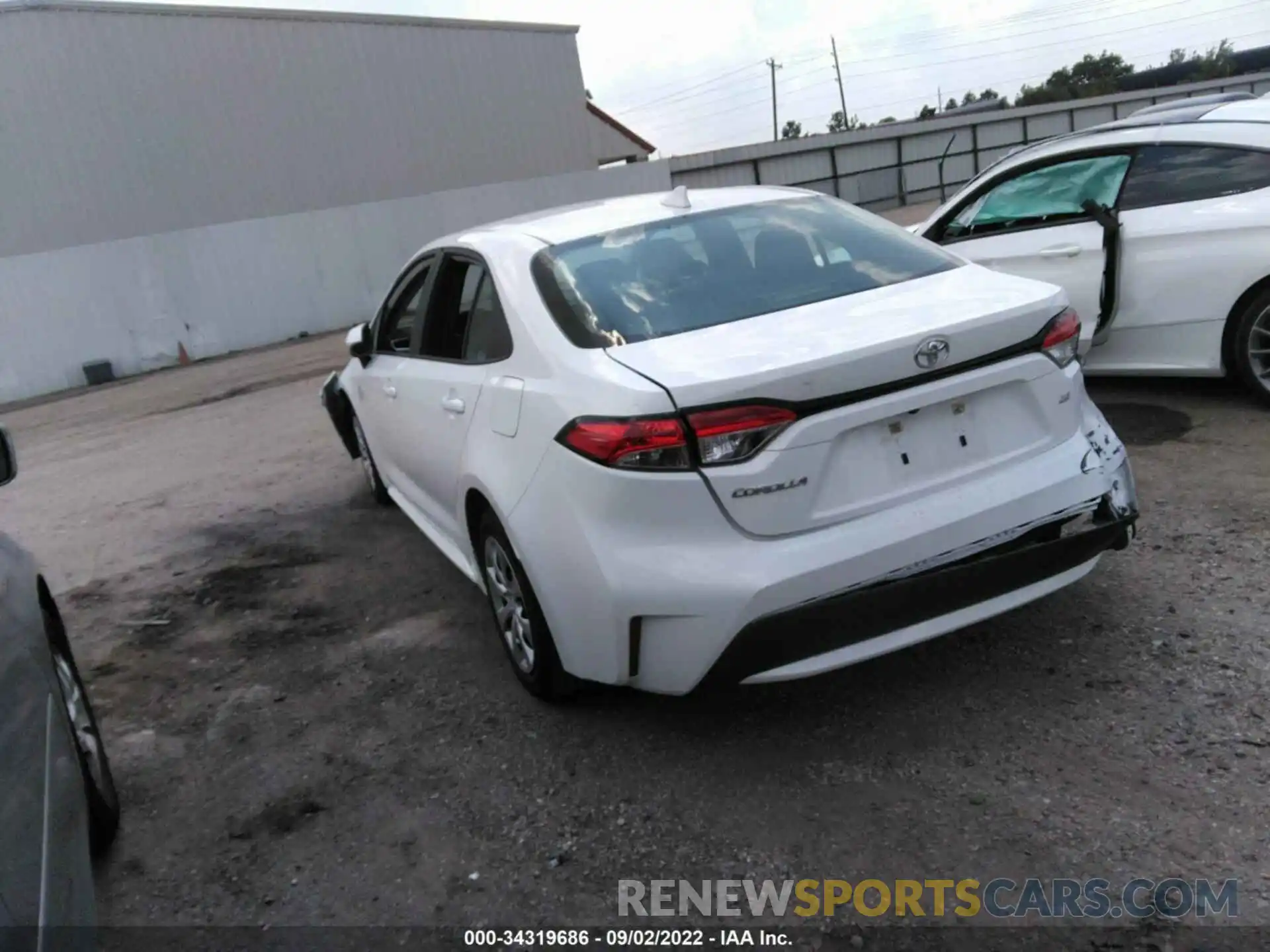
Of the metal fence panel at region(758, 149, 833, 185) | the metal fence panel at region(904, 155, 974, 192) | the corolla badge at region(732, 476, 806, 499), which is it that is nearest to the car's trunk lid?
the corolla badge at region(732, 476, 806, 499)

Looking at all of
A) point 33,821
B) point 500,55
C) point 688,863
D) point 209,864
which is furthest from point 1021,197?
point 500,55

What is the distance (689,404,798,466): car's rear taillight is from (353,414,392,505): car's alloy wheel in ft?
12.1

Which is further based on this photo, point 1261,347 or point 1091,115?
point 1091,115

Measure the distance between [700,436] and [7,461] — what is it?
1.83m

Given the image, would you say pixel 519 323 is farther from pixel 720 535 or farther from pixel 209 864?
pixel 209 864

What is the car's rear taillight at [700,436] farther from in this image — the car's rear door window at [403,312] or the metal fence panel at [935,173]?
the metal fence panel at [935,173]

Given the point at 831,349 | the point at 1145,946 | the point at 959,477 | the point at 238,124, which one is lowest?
the point at 1145,946

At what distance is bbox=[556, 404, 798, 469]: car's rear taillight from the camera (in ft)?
9.55

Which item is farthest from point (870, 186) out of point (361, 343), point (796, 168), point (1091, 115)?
point (361, 343)

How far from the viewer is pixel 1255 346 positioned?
556 cm

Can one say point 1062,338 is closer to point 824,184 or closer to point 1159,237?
point 1159,237

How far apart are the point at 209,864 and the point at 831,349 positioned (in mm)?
2326

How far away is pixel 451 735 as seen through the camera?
3771 millimetres

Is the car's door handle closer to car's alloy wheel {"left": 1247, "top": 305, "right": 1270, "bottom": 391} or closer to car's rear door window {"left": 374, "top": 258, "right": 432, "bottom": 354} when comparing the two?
car's alloy wheel {"left": 1247, "top": 305, "right": 1270, "bottom": 391}
